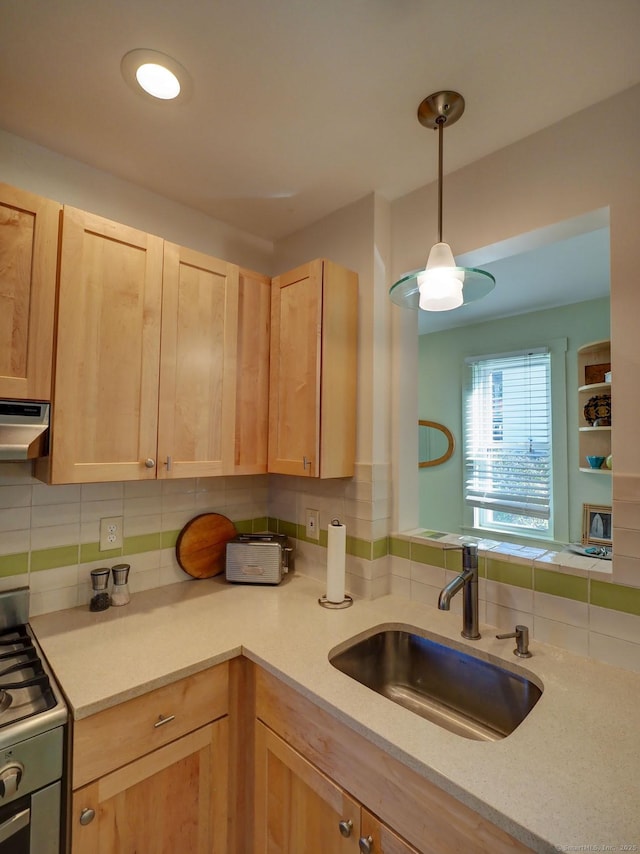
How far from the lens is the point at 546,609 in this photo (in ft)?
4.22

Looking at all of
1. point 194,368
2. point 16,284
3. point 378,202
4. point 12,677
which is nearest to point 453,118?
point 378,202

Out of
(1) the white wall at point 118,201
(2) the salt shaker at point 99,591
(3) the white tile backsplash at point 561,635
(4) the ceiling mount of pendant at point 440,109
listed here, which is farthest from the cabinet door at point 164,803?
(4) the ceiling mount of pendant at point 440,109

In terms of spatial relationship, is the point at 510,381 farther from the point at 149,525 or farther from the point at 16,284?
the point at 16,284

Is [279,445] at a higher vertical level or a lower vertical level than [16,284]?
lower

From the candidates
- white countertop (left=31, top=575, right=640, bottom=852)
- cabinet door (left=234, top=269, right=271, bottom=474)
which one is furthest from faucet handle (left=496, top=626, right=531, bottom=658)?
cabinet door (left=234, top=269, right=271, bottom=474)

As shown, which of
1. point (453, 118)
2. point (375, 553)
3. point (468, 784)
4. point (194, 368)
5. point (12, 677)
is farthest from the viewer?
point (375, 553)

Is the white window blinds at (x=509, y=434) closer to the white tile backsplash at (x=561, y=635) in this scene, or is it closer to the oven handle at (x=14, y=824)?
the white tile backsplash at (x=561, y=635)

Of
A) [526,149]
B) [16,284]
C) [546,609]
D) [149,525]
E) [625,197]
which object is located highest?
[526,149]

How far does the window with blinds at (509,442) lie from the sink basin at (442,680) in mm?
2239

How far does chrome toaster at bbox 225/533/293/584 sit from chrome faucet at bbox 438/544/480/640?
0.72 m

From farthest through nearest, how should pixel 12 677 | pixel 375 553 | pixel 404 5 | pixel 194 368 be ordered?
pixel 375 553, pixel 194 368, pixel 12 677, pixel 404 5

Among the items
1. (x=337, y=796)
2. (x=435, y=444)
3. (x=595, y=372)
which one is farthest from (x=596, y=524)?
(x=337, y=796)

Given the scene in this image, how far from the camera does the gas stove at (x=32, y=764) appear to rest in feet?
2.90

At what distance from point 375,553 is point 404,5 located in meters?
1.61
